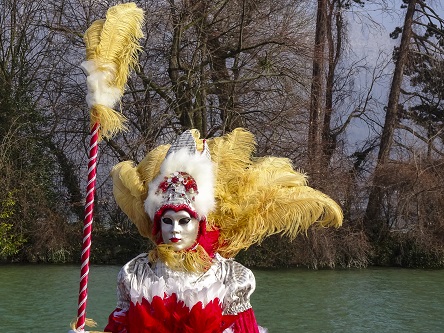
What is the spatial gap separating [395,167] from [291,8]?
375cm

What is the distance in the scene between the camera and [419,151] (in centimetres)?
1518

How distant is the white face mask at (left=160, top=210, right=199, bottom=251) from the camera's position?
3695mm

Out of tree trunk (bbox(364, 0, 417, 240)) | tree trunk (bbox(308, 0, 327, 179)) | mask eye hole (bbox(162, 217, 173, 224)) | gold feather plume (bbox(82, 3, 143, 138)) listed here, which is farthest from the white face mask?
tree trunk (bbox(364, 0, 417, 240))

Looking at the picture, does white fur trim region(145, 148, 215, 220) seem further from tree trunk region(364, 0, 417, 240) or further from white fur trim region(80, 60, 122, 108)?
tree trunk region(364, 0, 417, 240)

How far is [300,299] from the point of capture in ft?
35.5

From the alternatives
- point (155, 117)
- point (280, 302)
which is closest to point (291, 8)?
point (155, 117)

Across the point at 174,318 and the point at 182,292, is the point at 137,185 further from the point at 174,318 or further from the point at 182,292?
the point at 174,318

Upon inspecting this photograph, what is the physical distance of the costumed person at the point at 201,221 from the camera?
3.62 meters

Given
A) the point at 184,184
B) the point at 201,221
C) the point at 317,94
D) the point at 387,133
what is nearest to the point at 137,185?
the point at 184,184

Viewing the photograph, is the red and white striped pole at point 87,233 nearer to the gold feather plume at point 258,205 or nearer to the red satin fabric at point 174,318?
the red satin fabric at point 174,318

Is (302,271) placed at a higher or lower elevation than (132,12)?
lower

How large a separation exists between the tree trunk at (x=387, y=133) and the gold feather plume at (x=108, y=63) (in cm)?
1195

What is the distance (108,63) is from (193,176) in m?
0.69

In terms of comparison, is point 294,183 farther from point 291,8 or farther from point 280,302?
point 291,8
